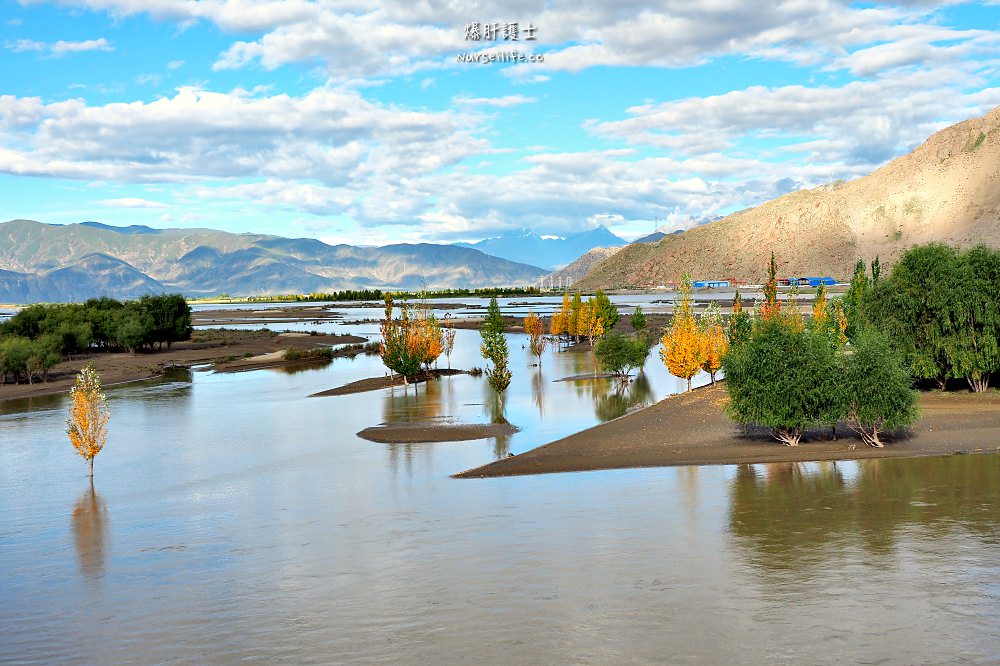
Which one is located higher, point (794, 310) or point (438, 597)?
point (794, 310)

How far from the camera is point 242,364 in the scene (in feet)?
289

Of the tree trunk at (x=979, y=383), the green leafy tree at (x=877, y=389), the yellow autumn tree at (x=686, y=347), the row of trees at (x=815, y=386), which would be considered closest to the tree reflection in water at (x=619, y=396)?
the yellow autumn tree at (x=686, y=347)

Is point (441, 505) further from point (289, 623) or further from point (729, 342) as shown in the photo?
point (729, 342)

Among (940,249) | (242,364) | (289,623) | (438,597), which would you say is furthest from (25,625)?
(242,364)

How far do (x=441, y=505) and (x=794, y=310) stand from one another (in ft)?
133

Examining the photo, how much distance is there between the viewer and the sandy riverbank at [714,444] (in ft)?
114

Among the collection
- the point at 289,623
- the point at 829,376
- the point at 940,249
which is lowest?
the point at 289,623

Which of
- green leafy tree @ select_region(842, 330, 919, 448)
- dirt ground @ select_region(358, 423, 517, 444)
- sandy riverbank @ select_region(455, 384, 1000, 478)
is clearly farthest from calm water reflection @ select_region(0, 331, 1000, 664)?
dirt ground @ select_region(358, 423, 517, 444)

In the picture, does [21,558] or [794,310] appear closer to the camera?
[21,558]

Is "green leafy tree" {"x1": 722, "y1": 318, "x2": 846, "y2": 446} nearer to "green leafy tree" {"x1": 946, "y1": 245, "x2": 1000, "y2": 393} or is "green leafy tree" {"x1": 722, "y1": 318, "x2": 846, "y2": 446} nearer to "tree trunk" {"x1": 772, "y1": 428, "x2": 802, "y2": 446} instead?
"tree trunk" {"x1": 772, "y1": 428, "x2": 802, "y2": 446}

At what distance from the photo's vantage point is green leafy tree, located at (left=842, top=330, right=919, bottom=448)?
113 feet

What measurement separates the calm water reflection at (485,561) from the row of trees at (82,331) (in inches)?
1561

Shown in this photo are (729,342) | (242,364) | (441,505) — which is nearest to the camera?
(441,505)

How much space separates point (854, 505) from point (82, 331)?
87191 millimetres
